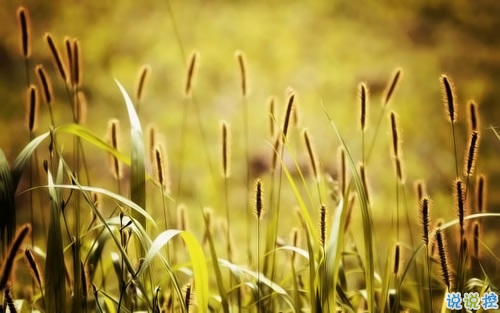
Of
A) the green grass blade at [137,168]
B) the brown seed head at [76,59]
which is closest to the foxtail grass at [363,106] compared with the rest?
the green grass blade at [137,168]

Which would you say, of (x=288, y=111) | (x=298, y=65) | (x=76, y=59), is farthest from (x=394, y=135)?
(x=298, y=65)

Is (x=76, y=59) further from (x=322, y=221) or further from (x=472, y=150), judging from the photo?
(x=472, y=150)

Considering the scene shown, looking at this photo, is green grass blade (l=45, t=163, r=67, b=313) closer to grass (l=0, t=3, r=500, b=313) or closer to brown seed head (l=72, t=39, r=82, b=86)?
grass (l=0, t=3, r=500, b=313)

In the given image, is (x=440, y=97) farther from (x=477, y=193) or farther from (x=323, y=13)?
(x=477, y=193)

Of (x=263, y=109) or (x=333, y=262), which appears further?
(x=263, y=109)

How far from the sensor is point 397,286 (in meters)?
1.01

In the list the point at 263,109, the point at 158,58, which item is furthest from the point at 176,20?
the point at 263,109

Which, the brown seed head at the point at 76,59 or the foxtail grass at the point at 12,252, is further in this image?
the brown seed head at the point at 76,59

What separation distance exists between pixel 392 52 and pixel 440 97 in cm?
17

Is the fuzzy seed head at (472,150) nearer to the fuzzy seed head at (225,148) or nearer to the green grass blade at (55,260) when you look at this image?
the fuzzy seed head at (225,148)

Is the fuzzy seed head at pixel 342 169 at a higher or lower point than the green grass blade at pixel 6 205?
higher

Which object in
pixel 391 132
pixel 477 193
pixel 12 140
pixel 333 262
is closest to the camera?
pixel 333 262

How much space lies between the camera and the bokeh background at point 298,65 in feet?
5.61

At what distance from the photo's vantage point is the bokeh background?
1.71 metres
